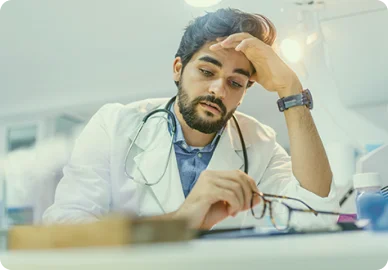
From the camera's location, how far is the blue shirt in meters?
1.22

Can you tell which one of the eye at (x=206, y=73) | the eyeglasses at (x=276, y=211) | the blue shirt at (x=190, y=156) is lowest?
the eyeglasses at (x=276, y=211)

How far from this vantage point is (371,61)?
1528mm

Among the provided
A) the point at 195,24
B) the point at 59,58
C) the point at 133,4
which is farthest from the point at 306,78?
the point at 59,58

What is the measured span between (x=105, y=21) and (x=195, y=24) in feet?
1.30

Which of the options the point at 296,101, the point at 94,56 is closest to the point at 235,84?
the point at 296,101

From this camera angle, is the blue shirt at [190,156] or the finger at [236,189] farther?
the blue shirt at [190,156]

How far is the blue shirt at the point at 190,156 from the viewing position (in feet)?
4.00

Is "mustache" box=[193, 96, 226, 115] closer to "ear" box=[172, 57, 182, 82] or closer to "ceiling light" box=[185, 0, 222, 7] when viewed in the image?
"ear" box=[172, 57, 182, 82]

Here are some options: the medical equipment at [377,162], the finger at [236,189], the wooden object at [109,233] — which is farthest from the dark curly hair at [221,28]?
the wooden object at [109,233]

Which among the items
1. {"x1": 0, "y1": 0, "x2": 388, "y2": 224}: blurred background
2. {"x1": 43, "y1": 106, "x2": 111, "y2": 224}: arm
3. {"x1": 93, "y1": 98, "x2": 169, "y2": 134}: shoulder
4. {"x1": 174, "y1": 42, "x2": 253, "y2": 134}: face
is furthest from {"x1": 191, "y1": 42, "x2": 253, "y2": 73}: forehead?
{"x1": 43, "y1": 106, "x2": 111, "y2": 224}: arm

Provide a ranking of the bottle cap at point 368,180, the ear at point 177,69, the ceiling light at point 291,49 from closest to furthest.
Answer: the bottle cap at point 368,180 → the ear at point 177,69 → the ceiling light at point 291,49

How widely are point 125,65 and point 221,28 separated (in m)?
0.54

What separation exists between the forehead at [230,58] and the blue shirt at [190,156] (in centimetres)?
17

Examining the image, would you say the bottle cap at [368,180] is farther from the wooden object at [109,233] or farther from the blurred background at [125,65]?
the wooden object at [109,233]
